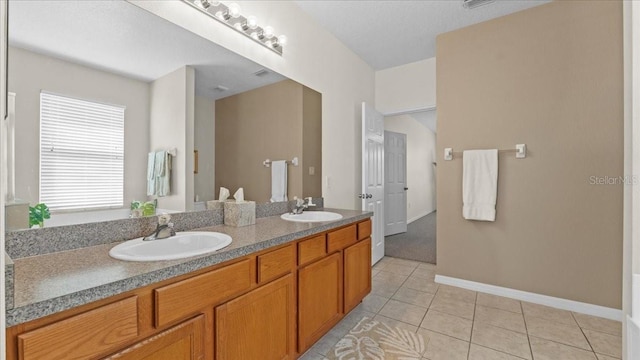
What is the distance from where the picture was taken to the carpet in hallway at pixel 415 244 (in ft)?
12.6

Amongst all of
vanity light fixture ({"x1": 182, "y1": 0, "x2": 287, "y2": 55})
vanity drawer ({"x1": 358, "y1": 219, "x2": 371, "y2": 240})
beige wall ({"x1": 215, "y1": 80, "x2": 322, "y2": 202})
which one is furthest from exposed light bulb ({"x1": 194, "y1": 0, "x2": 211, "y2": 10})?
vanity drawer ({"x1": 358, "y1": 219, "x2": 371, "y2": 240})

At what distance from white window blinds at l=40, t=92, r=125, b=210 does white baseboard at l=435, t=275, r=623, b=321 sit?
2988 millimetres

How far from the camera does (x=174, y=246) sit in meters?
1.37

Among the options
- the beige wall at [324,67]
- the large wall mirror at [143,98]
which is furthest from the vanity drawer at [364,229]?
the large wall mirror at [143,98]

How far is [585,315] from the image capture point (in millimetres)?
2238

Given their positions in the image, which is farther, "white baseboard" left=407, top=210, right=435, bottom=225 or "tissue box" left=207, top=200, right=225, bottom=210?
"white baseboard" left=407, top=210, right=435, bottom=225

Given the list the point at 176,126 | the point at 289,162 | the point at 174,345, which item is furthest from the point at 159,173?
the point at 289,162

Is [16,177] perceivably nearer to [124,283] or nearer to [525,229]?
[124,283]

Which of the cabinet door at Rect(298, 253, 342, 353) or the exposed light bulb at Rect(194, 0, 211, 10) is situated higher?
the exposed light bulb at Rect(194, 0, 211, 10)

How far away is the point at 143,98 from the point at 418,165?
21.7 feet

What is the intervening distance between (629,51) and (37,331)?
1.82 meters

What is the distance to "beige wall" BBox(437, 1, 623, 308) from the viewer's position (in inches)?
86.7

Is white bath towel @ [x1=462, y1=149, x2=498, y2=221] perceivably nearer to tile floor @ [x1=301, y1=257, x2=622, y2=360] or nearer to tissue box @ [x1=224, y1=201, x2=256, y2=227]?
tile floor @ [x1=301, y1=257, x2=622, y2=360]

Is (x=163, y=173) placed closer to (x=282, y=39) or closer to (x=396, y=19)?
(x=282, y=39)
